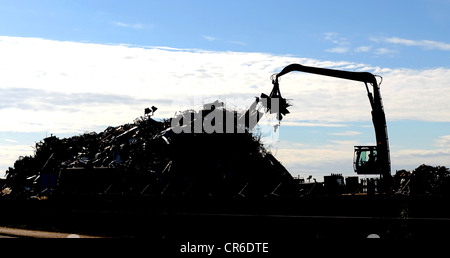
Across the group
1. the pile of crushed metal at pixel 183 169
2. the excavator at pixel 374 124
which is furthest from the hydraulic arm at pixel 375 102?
the pile of crushed metal at pixel 183 169

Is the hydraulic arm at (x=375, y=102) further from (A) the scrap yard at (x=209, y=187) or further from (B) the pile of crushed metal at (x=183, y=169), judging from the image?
(B) the pile of crushed metal at (x=183, y=169)

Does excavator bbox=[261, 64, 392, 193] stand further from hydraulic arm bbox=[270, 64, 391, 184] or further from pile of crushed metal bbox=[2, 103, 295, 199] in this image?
pile of crushed metal bbox=[2, 103, 295, 199]

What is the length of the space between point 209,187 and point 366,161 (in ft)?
25.9

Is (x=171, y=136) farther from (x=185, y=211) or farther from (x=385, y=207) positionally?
(x=385, y=207)

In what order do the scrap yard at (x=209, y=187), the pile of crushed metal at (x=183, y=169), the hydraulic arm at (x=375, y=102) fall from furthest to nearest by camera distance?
the pile of crushed metal at (x=183, y=169), the hydraulic arm at (x=375, y=102), the scrap yard at (x=209, y=187)

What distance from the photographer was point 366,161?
2194cm

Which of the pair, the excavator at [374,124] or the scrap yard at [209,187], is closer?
the scrap yard at [209,187]

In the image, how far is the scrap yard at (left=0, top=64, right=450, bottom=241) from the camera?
54.1 feet

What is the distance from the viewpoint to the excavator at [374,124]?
68.6ft

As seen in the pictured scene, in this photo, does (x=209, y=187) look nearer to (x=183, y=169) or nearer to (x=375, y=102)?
→ (x=183, y=169)

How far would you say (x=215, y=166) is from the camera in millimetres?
26938

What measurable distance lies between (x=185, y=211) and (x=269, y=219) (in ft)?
21.0

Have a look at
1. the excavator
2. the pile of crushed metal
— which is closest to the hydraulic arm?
the excavator
